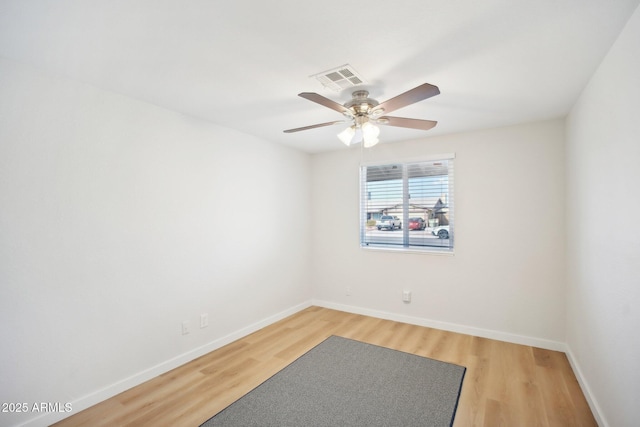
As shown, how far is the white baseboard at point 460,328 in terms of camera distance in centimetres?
310

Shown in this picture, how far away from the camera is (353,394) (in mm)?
2332

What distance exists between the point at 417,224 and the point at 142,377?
3336 mm

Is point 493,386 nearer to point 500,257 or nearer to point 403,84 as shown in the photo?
point 500,257

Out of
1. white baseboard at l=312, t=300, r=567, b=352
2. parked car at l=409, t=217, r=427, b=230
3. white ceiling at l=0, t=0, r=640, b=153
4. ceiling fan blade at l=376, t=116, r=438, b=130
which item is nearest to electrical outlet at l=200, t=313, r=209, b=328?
white baseboard at l=312, t=300, r=567, b=352

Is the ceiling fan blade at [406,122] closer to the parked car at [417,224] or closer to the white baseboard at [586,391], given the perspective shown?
the parked car at [417,224]

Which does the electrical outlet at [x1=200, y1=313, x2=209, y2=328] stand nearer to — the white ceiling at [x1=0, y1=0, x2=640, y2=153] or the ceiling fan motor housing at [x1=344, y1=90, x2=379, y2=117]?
the white ceiling at [x1=0, y1=0, x2=640, y2=153]

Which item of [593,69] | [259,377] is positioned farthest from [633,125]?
[259,377]

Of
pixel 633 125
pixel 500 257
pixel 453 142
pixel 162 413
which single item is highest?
pixel 453 142

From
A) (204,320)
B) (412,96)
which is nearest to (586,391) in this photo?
(412,96)

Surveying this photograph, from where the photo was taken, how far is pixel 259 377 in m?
2.58

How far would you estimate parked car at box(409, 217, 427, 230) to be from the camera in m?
3.83

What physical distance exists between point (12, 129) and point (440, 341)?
4.09m

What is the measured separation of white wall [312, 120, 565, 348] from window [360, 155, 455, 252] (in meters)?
0.12

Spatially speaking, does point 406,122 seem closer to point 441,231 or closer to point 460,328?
point 441,231
